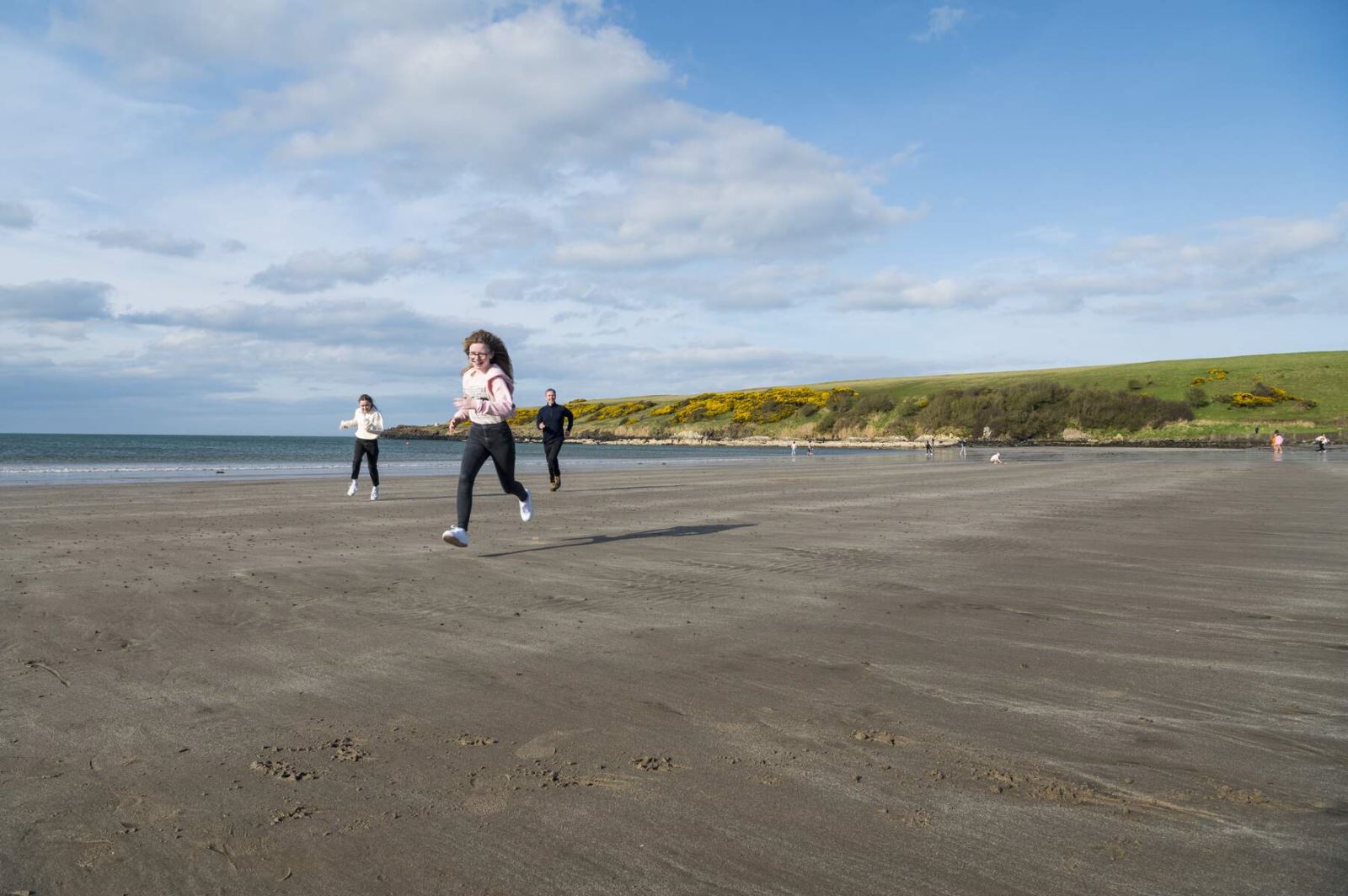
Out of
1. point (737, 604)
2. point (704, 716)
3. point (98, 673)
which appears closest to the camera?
point (704, 716)

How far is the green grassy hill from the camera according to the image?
277 feet

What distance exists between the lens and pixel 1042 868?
253 centimetres

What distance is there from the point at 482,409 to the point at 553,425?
938 centimetres

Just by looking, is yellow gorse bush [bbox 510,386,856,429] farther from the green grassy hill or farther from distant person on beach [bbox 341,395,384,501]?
distant person on beach [bbox 341,395,384,501]

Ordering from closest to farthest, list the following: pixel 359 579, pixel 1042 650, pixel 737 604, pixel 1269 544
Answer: pixel 1042 650
pixel 737 604
pixel 359 579
pixel 1269 544

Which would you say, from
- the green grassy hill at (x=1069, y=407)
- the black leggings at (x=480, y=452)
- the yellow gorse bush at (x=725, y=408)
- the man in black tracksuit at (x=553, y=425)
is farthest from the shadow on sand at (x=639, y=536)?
the yellow gorse bush at (x=725, y=408)

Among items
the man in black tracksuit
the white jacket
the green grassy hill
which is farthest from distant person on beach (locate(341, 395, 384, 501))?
the green grassy hill

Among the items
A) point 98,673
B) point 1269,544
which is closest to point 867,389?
point 1269,544

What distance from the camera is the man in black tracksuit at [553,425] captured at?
18266mm

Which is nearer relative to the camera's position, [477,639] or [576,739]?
[576,739]

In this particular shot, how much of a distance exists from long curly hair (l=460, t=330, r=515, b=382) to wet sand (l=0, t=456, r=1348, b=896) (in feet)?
7.42

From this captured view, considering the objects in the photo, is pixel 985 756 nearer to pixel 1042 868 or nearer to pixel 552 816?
pixel 1042 868

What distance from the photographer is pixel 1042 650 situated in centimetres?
516

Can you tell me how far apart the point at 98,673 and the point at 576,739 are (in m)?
2.94
